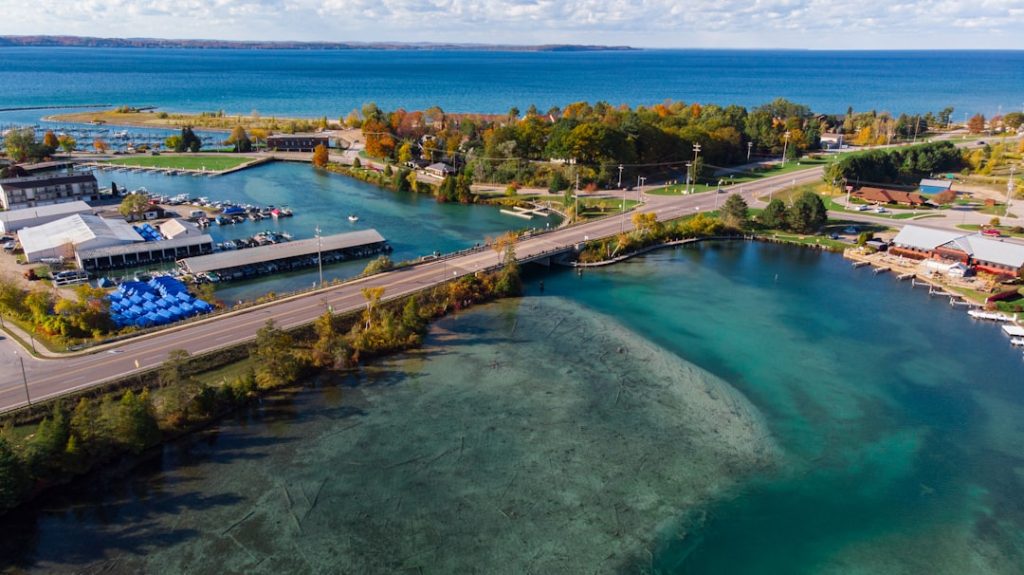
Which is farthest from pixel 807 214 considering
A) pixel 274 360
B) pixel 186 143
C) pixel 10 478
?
pixel 186 143

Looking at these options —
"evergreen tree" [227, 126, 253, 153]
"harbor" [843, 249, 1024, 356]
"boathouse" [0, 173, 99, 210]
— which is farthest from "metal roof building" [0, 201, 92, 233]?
"harbor" [843, 249, 1024, 356]

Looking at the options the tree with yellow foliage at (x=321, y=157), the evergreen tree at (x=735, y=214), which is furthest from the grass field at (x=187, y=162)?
the evergreen tree at (x=735, y=214)

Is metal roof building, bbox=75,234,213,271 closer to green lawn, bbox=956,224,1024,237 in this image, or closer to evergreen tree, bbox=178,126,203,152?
evergreen tree, bbox=178,126,203,152

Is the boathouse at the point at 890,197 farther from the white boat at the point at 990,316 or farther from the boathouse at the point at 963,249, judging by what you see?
the white boat at the point at 990,316

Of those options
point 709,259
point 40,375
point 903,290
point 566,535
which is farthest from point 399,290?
point 903,290

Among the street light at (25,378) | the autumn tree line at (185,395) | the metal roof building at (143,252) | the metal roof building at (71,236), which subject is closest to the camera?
the autumn tree line at (185,395)
